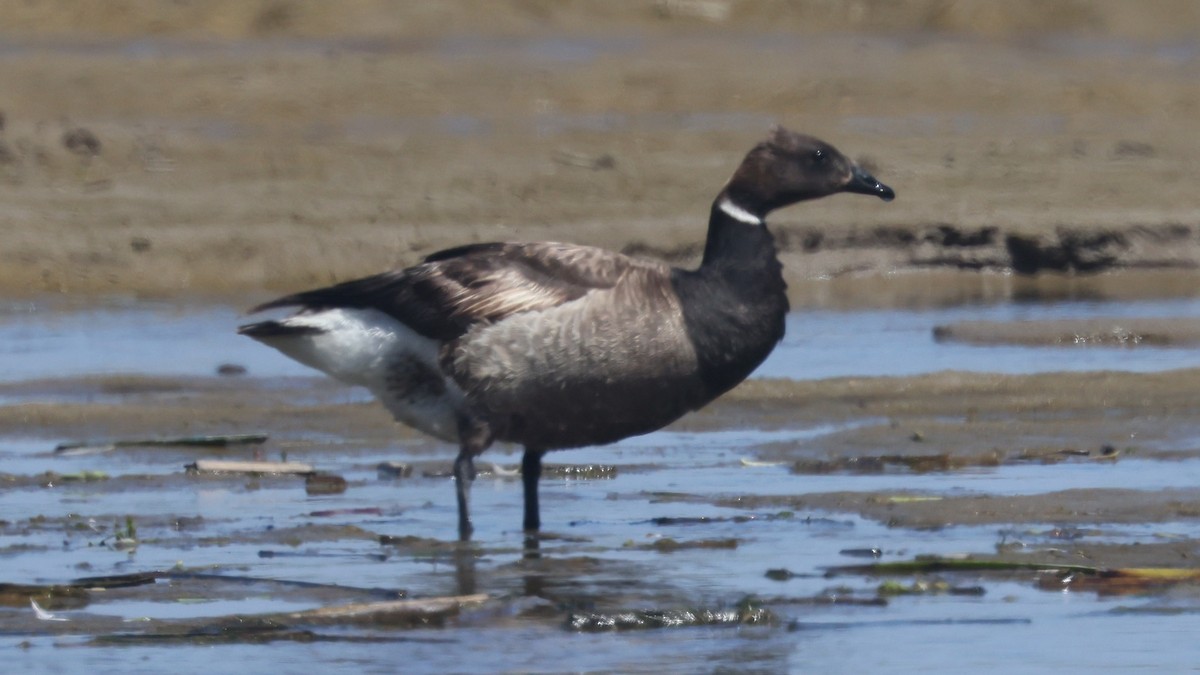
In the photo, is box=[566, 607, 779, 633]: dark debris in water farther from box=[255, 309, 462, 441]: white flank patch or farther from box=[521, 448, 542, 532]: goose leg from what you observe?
box=[255, 309, 462, 441]: white flank patch

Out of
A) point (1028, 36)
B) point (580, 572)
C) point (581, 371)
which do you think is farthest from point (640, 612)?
point (1028, 36)

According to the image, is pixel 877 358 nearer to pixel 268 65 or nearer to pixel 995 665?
pixel 995 665

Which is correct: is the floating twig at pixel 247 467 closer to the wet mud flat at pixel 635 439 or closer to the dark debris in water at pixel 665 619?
the wet mud flat at pixel 635 439

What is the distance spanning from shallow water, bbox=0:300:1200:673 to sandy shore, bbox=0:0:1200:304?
20.3 ft

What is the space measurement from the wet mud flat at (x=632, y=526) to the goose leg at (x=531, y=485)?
0.40 feet

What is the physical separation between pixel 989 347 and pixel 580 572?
619cm

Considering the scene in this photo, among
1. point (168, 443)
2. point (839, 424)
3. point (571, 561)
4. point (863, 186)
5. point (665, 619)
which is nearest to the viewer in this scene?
point (665, 619)

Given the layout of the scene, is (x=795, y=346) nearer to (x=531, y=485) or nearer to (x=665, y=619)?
(x=531, y=485)

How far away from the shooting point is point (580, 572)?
7797 mm

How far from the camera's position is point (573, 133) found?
2230 cm

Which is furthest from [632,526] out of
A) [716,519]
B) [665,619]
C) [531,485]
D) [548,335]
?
[665,619]

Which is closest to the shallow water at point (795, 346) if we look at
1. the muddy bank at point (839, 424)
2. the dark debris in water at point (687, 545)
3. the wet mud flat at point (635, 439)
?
the wet mud flat at point (635, 439)

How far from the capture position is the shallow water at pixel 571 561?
21.4ft

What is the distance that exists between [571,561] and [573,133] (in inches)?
573
